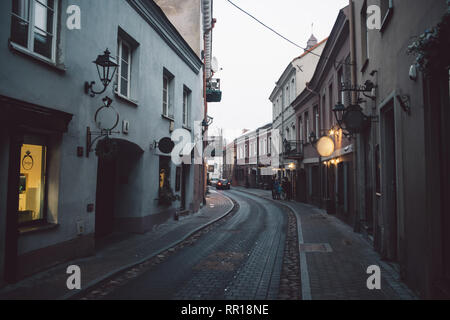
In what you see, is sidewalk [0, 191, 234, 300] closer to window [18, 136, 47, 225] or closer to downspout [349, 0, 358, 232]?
window [18, 136, 47, 225]

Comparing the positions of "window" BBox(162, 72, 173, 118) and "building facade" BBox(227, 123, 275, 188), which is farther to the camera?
"building facade" BBox(227, 123, 275, 188)

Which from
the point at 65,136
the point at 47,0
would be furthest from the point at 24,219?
the point at 47,0

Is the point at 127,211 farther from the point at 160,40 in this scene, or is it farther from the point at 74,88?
the point at 160,40

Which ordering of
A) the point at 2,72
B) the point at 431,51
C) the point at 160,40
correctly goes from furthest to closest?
the point at 160,40, the point at 2,72, the point at 431,51

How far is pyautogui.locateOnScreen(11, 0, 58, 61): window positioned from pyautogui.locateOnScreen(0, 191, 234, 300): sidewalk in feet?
13.0

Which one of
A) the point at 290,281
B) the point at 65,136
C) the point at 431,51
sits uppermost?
the point at 431,51

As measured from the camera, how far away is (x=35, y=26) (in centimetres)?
629

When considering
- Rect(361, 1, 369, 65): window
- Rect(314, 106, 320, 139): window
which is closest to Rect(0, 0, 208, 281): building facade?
Rect(361, 1, 369, 65): window

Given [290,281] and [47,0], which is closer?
[290,281]

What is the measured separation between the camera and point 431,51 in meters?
3.65

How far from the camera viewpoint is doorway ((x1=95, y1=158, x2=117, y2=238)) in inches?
393

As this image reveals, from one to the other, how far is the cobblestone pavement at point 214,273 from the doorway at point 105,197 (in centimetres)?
268

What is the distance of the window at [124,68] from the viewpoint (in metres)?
9.73

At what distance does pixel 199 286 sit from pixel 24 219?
3417 mm
